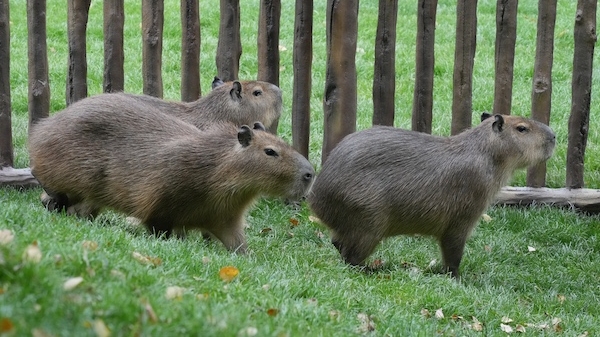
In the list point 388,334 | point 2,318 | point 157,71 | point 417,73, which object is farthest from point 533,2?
point 2,318

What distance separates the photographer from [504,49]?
26.3ft

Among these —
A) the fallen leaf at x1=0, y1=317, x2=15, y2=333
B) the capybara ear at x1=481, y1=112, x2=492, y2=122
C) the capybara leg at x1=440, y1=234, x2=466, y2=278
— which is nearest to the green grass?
the fallen leaf at x1=0, y1=317, x2=15, y2=333

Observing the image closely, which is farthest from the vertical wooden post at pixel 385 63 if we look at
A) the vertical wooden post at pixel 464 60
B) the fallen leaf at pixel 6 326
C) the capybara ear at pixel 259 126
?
the fallen leaf at pixel 6 326

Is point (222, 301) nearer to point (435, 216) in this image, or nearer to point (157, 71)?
point (435, 216)

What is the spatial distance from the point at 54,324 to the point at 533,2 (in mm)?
12261

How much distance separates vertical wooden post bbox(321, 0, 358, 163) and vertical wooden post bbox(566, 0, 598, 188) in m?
1.98

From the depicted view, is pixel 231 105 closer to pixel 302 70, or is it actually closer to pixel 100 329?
pixel 302 70

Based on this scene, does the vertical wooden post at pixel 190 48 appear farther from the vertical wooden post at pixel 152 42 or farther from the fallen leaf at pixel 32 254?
the fallen leaf at pixel 32 254

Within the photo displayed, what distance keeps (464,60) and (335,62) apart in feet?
3.83

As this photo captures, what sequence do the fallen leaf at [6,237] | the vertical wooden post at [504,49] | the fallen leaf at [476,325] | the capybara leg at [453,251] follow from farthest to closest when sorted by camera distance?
1. the vertical wooden post at [504,49]
2. the capybara leg at [453,251]
3. the fallen leaf at [476,325]
4. the fallen leaf at [6,237]

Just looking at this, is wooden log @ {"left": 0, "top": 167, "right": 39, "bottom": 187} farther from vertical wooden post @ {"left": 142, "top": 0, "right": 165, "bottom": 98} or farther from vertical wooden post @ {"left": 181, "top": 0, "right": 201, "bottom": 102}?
vertical wooden post @ {"left": 181, "top": 0, "right": 201, "bottom": 102}

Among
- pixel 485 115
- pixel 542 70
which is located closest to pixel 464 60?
pixel 542 70

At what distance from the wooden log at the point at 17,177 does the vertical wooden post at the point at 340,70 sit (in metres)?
2.47

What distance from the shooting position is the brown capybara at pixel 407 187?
6.55m
